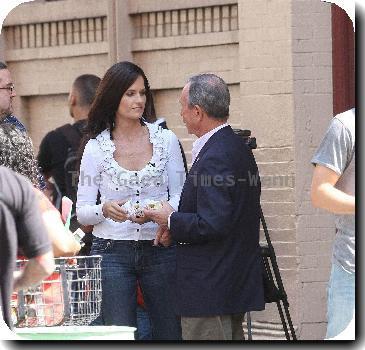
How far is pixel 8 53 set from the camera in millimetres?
9250

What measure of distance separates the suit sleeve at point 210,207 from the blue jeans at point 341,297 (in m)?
0.56

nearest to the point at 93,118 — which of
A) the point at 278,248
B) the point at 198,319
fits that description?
the point at 198,319

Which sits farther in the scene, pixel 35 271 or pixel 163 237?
pixel 163 237

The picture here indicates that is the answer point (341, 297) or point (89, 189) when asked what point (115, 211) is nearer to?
point (89, 189)

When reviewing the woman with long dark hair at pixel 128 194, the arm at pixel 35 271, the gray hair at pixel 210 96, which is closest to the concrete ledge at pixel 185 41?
the woman with long dark hair at pixel 128 194

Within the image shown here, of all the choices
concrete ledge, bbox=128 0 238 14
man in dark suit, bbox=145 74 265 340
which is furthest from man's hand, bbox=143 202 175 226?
concrete ledge, bbox=128 0 238 14

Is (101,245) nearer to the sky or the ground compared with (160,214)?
nearer to the ground

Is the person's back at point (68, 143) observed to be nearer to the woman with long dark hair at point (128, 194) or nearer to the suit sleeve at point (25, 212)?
the woman with long dark hair at point (128, 194)

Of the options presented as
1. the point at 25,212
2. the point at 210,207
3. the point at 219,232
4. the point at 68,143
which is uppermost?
the point at 68,143

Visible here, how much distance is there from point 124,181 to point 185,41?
2.14 meters

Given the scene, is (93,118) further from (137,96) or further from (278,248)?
(278,248)

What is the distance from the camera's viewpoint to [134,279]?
645 centimetres

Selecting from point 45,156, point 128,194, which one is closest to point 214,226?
point 128,194

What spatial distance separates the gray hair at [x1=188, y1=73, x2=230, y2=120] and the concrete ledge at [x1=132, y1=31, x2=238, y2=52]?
1.98 m
